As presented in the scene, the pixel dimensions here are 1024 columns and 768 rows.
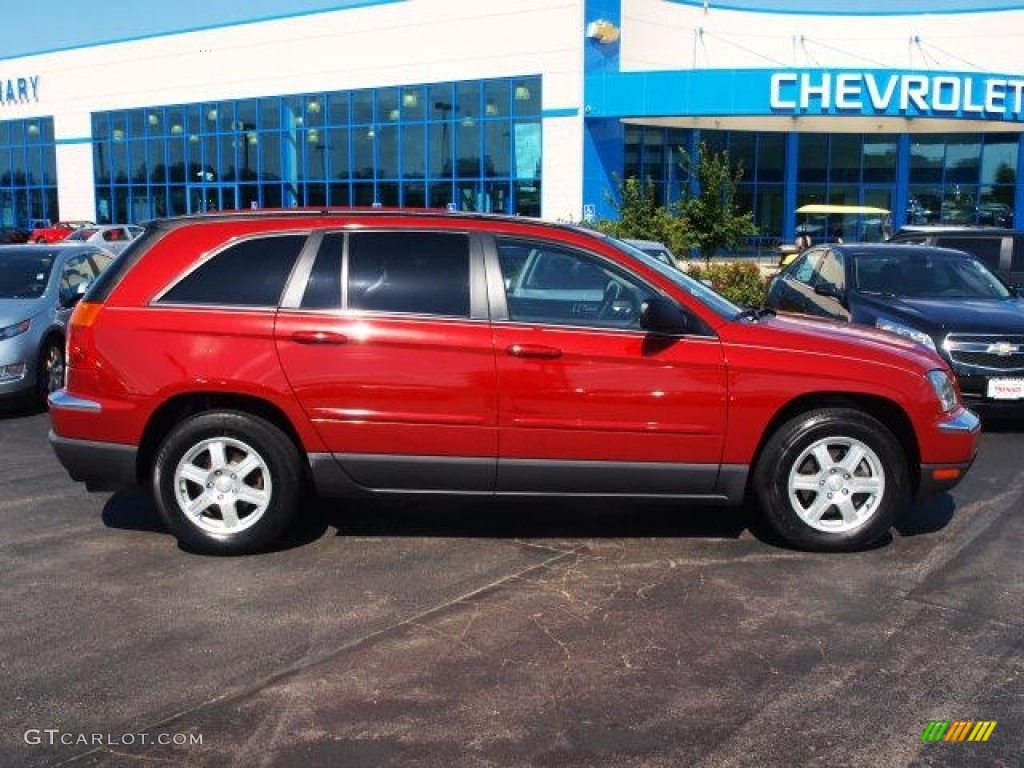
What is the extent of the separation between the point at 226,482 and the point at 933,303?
21.4 ft

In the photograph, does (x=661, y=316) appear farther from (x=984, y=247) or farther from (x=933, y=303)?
(x=984, y=247)

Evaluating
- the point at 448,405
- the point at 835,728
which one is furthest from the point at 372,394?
the point at 835,728

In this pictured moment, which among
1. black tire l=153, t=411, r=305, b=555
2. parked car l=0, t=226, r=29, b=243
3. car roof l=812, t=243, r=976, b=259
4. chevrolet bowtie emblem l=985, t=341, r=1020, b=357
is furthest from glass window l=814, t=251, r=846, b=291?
parked car l=0, t=226, r=29, b=243

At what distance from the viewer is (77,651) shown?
409cm

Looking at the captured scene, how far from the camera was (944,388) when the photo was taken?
17.7 feet

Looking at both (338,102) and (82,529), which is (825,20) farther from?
(82,529)

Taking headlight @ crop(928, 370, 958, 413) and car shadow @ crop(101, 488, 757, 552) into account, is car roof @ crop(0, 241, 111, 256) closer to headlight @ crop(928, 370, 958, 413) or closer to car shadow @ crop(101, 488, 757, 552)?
car shadow @ crop(101, 488, 757, 552)

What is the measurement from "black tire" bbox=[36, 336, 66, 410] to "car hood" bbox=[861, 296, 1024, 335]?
7637mm

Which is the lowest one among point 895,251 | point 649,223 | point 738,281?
point 738,281

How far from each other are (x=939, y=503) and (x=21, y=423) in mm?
7662

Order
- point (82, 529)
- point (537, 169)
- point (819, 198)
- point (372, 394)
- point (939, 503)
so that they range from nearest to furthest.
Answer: point (372, 394) → point (82, 529) → point (939, 503) → point (537, 169) → point (819, 198)

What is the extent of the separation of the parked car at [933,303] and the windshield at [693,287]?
2757 mm

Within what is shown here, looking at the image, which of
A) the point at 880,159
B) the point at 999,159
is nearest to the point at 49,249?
the point at 880,159

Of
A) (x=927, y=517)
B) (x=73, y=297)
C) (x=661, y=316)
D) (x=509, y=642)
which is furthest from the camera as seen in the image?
(x=73, y=297)
